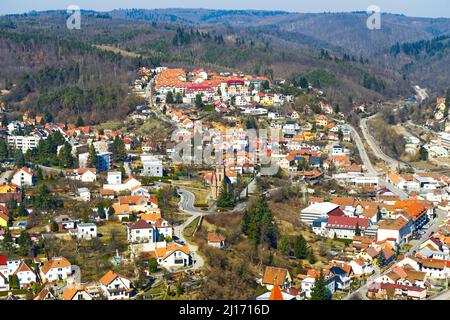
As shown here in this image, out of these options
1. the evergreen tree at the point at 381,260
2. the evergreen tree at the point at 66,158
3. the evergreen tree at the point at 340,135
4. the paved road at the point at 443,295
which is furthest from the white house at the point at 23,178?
the evergreen tree at the point at 340,135

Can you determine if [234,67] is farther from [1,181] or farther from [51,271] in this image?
[51,271]

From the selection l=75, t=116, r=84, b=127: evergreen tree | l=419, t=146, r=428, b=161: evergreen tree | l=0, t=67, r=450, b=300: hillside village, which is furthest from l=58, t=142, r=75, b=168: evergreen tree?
l=419, t=146, r=428, b=161: evergreen tree

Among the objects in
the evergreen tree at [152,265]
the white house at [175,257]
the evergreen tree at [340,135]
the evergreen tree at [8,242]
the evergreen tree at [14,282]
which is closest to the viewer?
the evergreen tree at [14,282]

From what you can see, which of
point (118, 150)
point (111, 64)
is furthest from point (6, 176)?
point (111, 64)

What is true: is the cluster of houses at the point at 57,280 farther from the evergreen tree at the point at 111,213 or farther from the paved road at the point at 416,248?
the paved road at the point at 416,248

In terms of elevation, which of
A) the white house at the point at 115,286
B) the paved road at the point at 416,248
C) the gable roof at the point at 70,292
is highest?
the gable roof at the point at 70,292
